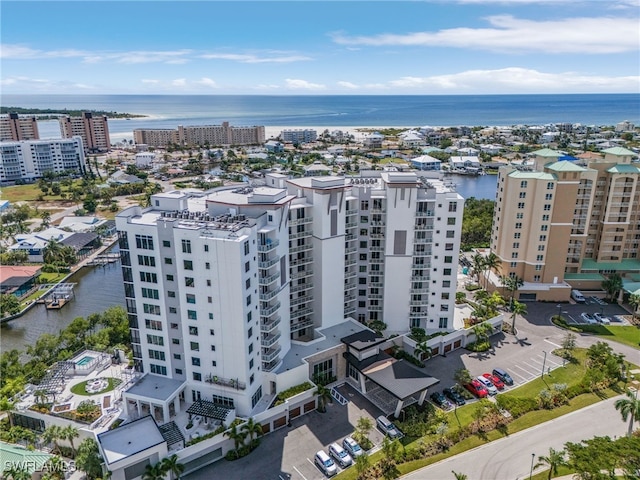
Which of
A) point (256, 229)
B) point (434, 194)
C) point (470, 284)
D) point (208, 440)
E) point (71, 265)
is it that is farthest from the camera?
point (71, 265)

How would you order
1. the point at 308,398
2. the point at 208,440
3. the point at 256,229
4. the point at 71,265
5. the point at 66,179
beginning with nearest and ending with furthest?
the point at 208,440 → the point at 256,229 → the point at 308,398 → the point at 71,265 → the point at 66,179

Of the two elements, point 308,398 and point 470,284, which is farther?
point 470,284

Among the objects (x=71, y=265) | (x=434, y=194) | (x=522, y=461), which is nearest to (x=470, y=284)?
(x=434, y=194)

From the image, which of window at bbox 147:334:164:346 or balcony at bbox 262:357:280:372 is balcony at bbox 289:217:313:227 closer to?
balcony at bbox 262:357:280:372

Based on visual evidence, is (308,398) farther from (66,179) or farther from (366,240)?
(66,179)

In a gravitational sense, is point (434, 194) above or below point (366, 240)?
above

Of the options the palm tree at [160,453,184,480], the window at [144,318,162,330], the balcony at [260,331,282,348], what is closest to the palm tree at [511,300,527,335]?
the balcony at [260,331,282,348]

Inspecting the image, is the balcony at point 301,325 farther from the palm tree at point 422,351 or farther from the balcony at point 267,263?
the palm tree at point 422,351
